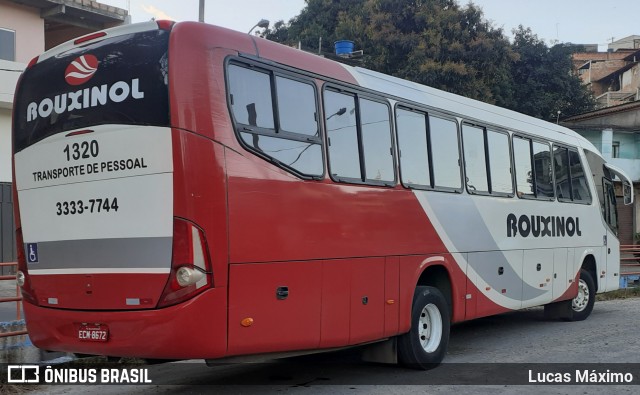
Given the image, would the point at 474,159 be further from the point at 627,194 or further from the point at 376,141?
the point at 627,194

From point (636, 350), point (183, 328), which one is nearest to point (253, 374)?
point (183, 328)

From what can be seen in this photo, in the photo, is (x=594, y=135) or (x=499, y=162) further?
(x=594, y=135)

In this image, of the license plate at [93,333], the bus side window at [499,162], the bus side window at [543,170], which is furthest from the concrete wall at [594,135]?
the license plate at [93,333]

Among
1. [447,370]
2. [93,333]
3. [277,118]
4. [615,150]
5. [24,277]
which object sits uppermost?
[615,150]

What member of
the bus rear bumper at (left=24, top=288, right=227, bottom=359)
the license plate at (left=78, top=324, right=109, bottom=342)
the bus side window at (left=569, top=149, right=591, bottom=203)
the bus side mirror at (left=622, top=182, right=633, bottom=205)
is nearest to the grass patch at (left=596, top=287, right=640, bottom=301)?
the bus side mirror at (left=622, top=182, right=633, bottom=205)

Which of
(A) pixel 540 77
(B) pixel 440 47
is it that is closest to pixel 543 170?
(B) pixel 440 47

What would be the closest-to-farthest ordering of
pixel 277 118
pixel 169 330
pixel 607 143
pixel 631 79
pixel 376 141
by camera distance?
pixel 169 330, pixel 277 118, pixel 376 141, pixel 607 143, pixel 631 79

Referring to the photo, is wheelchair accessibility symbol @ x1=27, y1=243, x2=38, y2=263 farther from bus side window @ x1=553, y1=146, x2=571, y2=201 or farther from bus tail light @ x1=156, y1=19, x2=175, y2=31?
bus side window @ x1=553, y1=146, x2=571, y2=201

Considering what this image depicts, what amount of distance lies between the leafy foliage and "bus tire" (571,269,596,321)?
16.6 metres

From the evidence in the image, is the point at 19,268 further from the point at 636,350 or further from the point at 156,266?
Result: the point at 636,350

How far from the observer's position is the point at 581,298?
488 inches

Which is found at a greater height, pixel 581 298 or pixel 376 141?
pixel 376 141

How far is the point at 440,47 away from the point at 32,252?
982 inches

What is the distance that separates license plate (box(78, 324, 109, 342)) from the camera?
225 inches
